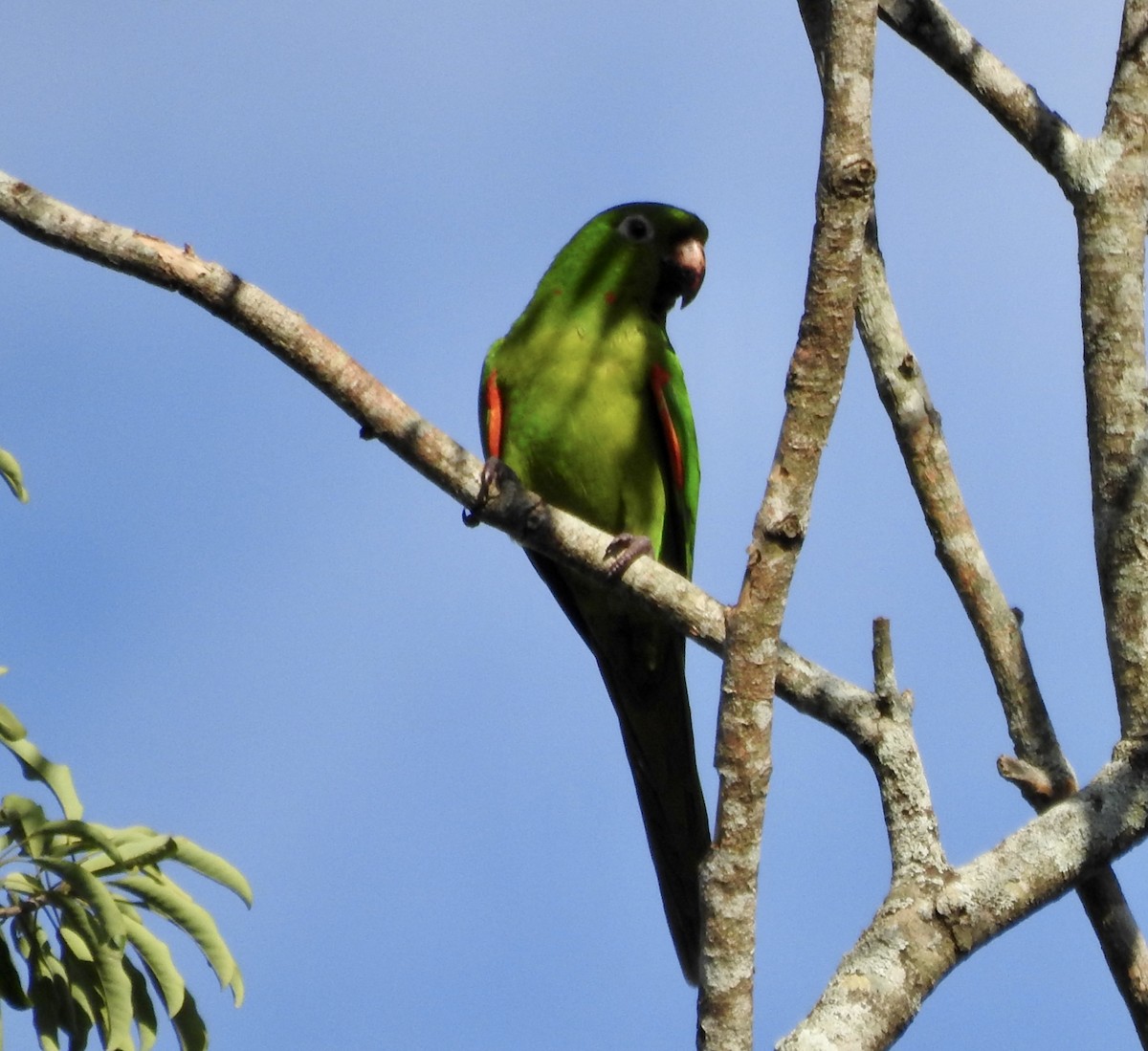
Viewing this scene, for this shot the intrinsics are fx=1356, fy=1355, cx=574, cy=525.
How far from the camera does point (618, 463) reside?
16.8 ft

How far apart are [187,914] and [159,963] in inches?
5.1

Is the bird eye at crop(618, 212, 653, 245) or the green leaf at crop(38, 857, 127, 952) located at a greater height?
the bird eye at crop(618, 212, 653, 245)

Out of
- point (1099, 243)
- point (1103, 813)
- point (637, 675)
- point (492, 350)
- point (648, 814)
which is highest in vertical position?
point (492, 350)

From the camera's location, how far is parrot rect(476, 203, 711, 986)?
5082 millimetres

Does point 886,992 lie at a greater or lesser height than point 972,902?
lesser

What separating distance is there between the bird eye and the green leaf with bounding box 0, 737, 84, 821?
3345 millimetres

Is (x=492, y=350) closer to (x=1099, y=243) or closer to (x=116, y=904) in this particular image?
(x=1099, y=243)

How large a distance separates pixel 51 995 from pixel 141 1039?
0.26 meters

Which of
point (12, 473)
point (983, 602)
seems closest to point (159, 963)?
point (12, 473)

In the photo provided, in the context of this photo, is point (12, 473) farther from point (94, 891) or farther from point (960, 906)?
point (960, 906)

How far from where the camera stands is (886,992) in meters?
2.68

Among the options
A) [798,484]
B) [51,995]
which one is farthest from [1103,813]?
[51,995]

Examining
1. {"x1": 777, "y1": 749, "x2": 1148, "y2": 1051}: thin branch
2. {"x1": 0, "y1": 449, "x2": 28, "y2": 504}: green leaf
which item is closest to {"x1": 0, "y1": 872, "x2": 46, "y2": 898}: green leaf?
{"x1": 0, "y1": 449, "x2": 28, "y2": 504}: green leaf

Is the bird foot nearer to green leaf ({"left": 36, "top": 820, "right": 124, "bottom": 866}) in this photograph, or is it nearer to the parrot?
the parrot
